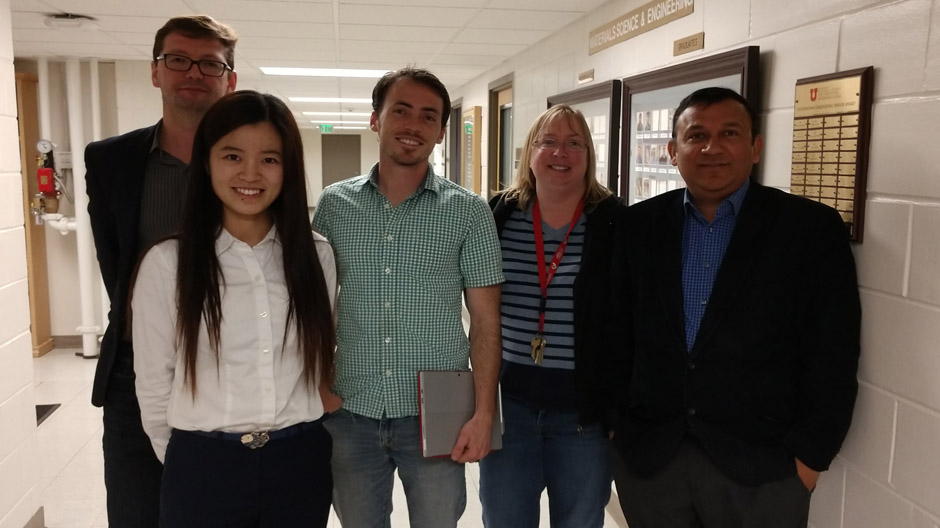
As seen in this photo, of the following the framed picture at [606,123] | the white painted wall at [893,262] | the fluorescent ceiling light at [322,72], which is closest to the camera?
the white painted wall at [893,262]

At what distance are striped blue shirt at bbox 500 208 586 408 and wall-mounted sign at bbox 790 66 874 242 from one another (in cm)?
67

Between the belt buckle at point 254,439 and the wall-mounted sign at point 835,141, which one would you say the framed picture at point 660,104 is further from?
the belt buckle at point 254,439

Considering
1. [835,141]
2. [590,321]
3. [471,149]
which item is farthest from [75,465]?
[471,149]

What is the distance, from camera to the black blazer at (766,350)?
1639mm

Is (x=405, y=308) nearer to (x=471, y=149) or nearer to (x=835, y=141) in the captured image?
(x=835, y=141)

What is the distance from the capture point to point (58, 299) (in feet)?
20.1

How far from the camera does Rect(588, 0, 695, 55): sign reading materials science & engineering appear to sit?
3.00 m

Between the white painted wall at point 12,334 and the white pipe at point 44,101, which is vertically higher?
the white pipe at point 44,101

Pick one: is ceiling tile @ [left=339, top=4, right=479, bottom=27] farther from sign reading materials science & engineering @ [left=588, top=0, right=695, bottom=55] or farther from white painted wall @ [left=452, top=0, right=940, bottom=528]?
white painted wall @ [left=452, top=0, right=940, bottom=528]

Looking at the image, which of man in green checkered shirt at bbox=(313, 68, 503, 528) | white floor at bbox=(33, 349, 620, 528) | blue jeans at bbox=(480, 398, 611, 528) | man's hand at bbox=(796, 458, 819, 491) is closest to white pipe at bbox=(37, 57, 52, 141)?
white floor at bbox=(33, 349, 620, 528)

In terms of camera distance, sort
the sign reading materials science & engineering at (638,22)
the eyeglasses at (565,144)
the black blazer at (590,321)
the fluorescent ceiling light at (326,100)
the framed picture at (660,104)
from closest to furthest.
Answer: the black blazer at (590,321) → the eyeglasses at (565,144) → the framed picture at (660,104) → the sign reading materials science & engineering at (638,22) → the fluorescent ceiling light at (326,100)

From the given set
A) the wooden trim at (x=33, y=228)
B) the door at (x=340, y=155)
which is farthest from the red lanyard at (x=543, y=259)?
the door at (x=340, y=155)

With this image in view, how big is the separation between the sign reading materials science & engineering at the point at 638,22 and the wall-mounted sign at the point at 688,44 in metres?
0.11

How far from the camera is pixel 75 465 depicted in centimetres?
380
